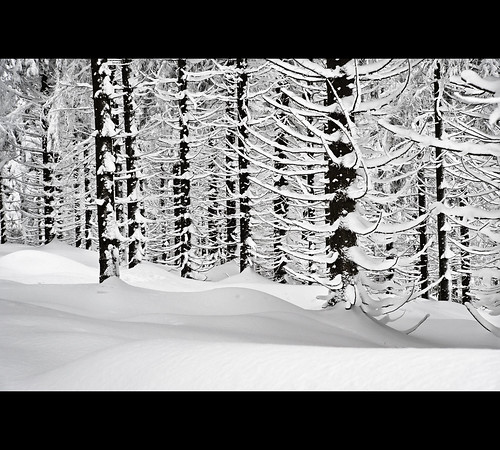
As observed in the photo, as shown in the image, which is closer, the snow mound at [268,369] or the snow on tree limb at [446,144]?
the snow mound at [268,369]

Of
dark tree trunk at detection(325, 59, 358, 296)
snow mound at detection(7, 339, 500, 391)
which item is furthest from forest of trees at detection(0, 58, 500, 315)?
snow mound at detection(7, 339, 500, 391)

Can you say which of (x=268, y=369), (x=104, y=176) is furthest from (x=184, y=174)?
(x=268, y=369)

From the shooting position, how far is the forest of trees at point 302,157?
22.9 feet

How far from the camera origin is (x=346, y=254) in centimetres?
708

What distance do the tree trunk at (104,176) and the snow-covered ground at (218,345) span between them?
0.87 metres

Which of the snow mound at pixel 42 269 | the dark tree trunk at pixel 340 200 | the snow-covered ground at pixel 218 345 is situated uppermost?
the dark tree trunk at pixel 340 200

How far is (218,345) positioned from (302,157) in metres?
12.2

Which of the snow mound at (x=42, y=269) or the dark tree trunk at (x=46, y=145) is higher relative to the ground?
the dark tree trunk at (x=46, y=145)

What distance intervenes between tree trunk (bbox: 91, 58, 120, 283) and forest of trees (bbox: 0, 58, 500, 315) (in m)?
0.03

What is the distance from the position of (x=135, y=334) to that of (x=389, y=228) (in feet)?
12.2

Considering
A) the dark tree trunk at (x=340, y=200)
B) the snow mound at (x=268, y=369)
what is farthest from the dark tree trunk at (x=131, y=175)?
the snow mound at (x=268, y=369)

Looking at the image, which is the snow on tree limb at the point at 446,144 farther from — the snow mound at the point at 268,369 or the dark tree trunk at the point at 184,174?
the dark tree trunk at the point at 184,174

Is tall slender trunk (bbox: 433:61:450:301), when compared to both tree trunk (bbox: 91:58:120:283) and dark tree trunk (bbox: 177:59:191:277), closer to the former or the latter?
dark tree trunk (bbox: 177:59:191:277)
